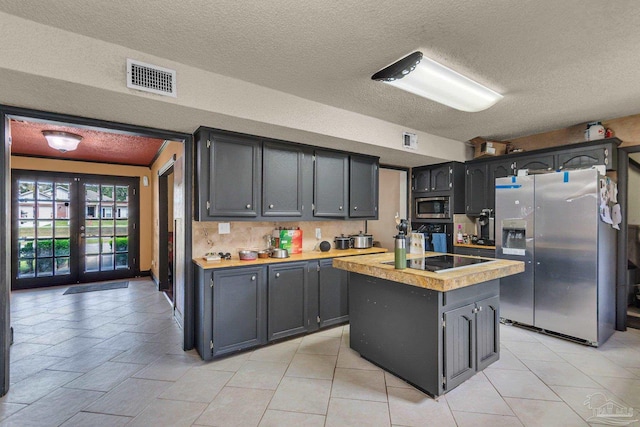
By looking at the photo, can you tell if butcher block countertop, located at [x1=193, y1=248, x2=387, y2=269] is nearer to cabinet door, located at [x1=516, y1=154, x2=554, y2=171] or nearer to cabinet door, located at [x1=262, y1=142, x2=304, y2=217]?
cabinet door, located at [x1=262, y1=142, x2=304, y2=217]

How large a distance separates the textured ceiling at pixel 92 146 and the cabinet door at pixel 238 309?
2.30 meters

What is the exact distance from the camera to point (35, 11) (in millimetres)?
1690

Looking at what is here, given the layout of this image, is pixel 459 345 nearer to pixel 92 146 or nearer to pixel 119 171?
pixel 92 146

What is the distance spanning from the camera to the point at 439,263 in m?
2.52

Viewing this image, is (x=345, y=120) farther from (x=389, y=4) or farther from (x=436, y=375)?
(x=436, y=375)

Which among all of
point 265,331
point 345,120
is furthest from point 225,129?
point 265,331

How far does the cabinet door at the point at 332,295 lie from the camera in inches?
135

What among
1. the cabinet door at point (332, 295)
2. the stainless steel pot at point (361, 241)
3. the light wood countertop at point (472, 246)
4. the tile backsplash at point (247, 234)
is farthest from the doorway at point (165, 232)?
the light wood countertop at point (472, 246)

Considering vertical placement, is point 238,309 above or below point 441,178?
below

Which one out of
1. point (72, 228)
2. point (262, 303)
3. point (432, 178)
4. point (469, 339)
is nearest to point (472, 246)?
point (432, 178)

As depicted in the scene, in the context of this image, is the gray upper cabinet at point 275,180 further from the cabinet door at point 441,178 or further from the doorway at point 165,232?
the doorway at point 165,232

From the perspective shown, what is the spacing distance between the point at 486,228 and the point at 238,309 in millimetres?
3835

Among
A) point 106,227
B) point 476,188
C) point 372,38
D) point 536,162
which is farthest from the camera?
point 106,227

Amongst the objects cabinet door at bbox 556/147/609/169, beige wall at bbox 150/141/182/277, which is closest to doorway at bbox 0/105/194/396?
beige wall at bbox 150/141/182/277
